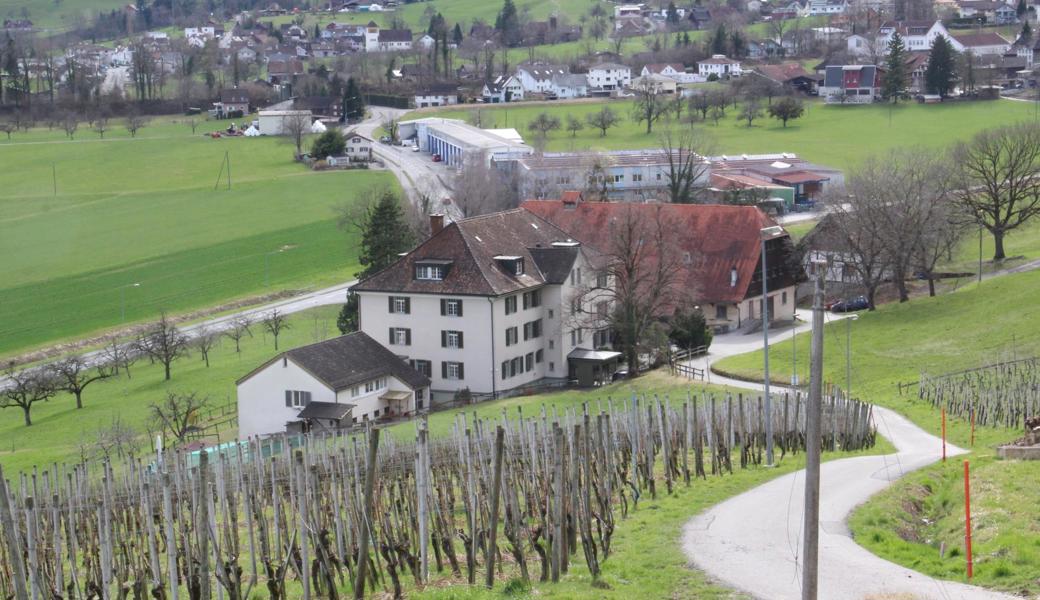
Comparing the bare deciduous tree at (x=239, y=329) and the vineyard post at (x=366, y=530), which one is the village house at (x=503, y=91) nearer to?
the bare deciduous tree at (x=239, y=329)

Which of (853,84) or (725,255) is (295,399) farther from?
(853,84)

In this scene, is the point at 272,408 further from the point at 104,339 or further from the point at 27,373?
the point at 104,339

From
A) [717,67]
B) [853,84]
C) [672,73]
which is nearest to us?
[853,84]

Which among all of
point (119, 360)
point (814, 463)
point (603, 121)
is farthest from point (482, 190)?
point (814, 463)

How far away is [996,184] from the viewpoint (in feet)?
224

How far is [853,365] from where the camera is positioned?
49.3m

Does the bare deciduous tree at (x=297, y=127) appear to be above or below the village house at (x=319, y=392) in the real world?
above

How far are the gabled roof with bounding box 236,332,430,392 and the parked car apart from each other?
21.3 metres

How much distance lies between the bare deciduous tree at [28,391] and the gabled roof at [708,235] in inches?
950

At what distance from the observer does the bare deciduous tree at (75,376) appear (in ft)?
180

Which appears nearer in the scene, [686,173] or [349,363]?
[349,363]

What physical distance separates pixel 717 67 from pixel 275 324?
404 ft

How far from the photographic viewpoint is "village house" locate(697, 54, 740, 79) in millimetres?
177125

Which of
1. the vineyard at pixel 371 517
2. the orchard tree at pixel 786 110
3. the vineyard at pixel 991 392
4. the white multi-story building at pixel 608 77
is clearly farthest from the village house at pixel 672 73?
the vineyard at pixel 371 517
